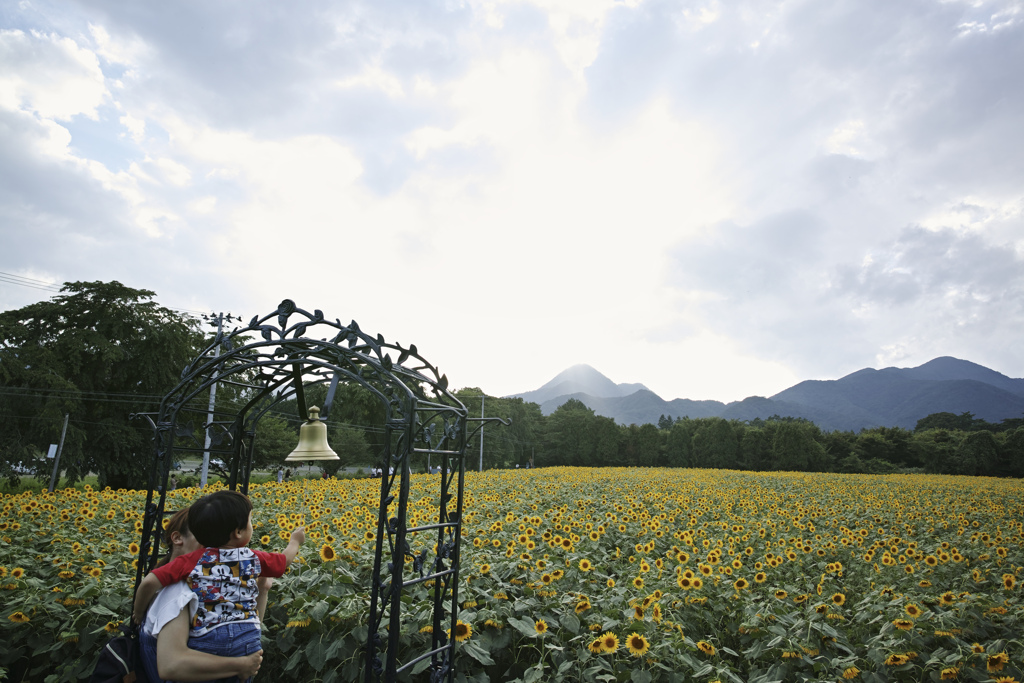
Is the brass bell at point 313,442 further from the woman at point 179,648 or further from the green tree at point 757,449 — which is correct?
the green tree at point 757,449

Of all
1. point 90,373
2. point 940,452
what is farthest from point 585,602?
point 940,452

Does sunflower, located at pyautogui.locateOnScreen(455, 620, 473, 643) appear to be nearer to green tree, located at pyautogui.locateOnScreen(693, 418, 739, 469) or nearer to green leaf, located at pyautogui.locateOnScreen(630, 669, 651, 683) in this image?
green leaf, located at pyautogui.locateOnScreen(630, 669, 651, 683)

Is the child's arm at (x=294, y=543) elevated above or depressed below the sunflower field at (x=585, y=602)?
above

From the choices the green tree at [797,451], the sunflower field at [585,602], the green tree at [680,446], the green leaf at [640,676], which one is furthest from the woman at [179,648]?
the green tree at [680,446]

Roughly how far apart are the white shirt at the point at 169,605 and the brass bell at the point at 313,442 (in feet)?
3.05

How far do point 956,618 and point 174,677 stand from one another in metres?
5.73

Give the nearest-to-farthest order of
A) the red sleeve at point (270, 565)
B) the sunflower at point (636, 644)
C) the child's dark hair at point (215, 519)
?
1. the child's dark hair at point (215, 519)
2. the red sleeve at point (270, 565)
3. the sunflower at point (636, 644)

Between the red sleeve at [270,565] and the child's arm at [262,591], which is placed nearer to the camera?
the red sleeve at [270,565]

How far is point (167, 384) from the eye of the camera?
748 inches

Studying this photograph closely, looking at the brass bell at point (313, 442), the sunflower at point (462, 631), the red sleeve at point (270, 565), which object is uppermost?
the brass bell at point (313, 442)

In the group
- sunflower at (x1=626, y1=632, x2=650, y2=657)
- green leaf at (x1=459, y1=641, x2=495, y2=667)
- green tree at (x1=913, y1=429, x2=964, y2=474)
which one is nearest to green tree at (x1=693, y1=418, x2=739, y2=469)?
green tree at (x1=913, y1=429, x2=964, y2=474)

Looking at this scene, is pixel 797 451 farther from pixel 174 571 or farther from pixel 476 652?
pixel 174 571

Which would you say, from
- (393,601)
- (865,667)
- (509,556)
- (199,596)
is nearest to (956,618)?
(865,667)

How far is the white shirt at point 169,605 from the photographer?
2346 millimetres
